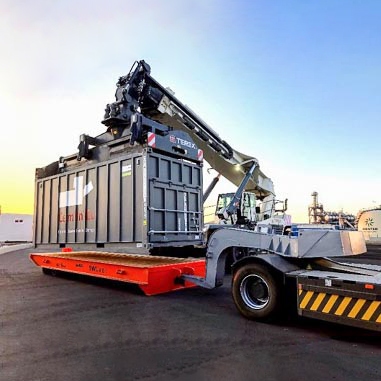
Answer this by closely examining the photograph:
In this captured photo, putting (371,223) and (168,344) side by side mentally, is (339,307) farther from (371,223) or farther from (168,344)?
(371,223)

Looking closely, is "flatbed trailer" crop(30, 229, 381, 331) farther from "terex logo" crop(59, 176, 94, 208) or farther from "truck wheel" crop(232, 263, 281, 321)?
"terex logo" crop(59, 176, 94, 208)

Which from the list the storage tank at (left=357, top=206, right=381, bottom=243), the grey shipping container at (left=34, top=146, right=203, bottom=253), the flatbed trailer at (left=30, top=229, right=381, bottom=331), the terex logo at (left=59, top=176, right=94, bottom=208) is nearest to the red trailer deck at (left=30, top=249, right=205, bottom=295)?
the grey shipping container at (left=34, top=146, right=203, bottom=253)

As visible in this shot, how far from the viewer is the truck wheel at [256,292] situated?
186 inches

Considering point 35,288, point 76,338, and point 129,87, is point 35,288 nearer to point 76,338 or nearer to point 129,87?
point 76,338

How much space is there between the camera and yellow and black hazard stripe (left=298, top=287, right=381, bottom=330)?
3.96 metres

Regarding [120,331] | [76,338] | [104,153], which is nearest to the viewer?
[76,338]

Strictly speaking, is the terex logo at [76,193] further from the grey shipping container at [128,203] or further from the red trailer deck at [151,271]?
the red trailer deck at [151,271]

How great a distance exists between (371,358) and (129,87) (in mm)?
7565

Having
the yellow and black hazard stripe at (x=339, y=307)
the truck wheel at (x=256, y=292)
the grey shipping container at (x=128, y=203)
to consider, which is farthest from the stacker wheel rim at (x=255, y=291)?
the grey shipping container at (x=128, y=203)

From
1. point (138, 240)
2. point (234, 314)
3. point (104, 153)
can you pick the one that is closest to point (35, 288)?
point (138, 240)

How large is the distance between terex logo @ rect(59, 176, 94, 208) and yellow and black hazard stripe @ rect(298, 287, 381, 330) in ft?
18.1

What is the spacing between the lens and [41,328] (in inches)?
190

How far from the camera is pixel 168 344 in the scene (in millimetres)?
4113

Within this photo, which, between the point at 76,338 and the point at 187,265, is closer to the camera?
the point at 76,338
